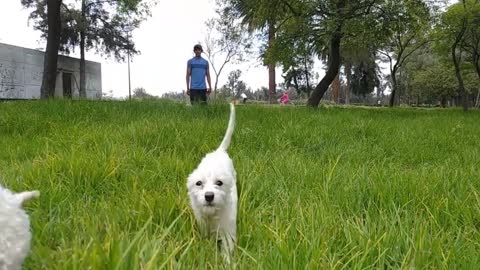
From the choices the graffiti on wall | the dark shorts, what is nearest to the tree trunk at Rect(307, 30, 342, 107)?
the dark shorts

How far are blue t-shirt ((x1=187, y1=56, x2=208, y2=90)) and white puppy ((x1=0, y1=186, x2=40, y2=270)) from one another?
824 cm

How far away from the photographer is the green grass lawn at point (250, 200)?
6.18ft

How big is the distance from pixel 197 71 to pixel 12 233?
836 cm

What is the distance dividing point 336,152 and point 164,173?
245cm

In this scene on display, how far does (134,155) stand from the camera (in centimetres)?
413

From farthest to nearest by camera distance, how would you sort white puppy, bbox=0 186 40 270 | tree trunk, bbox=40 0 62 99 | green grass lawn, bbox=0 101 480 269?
tree trunk, bbox=40 0 62 99 < green grass lawn, bbox=0 101 480 269 < white puppy, bbox=0 186 40 270

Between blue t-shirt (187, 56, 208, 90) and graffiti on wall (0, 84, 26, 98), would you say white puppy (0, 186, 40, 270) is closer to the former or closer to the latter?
blue t-shirt (187, 56, 208, 90)

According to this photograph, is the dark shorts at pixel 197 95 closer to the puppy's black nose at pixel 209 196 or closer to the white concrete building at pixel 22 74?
the puppy's black nose at pixel 209 196

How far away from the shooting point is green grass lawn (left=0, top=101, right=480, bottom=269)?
1884mm

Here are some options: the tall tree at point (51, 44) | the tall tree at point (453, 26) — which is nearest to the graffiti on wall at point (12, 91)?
the tall tree at point (51, 44)

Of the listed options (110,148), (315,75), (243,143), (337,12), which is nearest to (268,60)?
(337,12)

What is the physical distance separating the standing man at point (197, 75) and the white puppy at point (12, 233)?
814cm

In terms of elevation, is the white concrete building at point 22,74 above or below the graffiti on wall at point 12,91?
above

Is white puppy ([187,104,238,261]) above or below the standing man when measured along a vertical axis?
below
